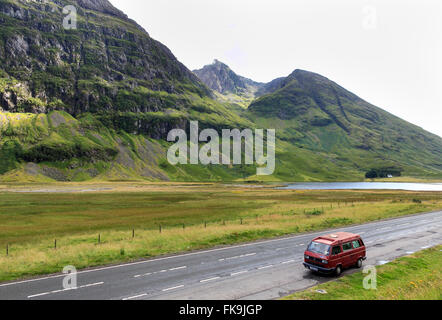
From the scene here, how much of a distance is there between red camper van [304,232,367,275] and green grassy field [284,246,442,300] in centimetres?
103

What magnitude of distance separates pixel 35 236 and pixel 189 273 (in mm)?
27351

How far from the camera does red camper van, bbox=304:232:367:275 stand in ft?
68.5

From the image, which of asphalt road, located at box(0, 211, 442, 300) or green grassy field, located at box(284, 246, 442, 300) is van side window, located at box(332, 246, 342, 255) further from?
asphalt road, located at box(0, 211, 442, 300)

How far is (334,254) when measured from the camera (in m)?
21.3

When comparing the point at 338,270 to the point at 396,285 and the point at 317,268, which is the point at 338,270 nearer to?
the point at 317,268

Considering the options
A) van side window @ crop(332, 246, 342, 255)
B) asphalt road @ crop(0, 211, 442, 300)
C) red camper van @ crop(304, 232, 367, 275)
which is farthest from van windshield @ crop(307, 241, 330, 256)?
asphalt road @ crop(0, 211, 442, 300)

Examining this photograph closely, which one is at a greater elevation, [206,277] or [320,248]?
[320,248]

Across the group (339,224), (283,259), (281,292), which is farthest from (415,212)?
(281,292)

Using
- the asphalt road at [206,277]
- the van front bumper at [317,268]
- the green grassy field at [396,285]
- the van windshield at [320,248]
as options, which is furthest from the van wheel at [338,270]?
the van windshield at [320,248]

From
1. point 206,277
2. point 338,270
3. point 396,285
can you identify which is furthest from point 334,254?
point 206,277

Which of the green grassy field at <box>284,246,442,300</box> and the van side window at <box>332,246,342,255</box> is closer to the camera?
the green grassy field at <box>284,246,442,300</box>

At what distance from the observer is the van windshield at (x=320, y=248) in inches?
836

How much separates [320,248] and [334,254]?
40.5 inches
